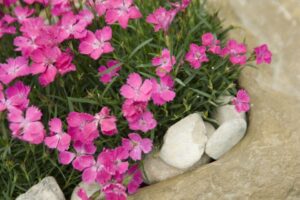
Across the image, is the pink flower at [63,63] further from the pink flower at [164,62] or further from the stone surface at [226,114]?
the stone surface at [226,114]

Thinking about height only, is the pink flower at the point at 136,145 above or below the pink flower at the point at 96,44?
below

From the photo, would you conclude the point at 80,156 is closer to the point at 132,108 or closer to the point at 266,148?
the point at 132,108

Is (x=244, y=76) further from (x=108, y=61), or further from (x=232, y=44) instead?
(x=108, y=61)

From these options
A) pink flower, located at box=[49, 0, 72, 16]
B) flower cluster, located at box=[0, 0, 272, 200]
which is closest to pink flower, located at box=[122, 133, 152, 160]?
flower cluster, located at box=[0, 0, 272, 200]

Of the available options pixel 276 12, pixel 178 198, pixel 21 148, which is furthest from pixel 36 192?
pixel 276 12

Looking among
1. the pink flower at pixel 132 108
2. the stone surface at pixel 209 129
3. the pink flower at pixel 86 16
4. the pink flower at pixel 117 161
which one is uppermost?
the pink flower at pixel 86 16

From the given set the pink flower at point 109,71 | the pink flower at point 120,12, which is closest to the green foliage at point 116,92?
the pink flower at point 109,71
